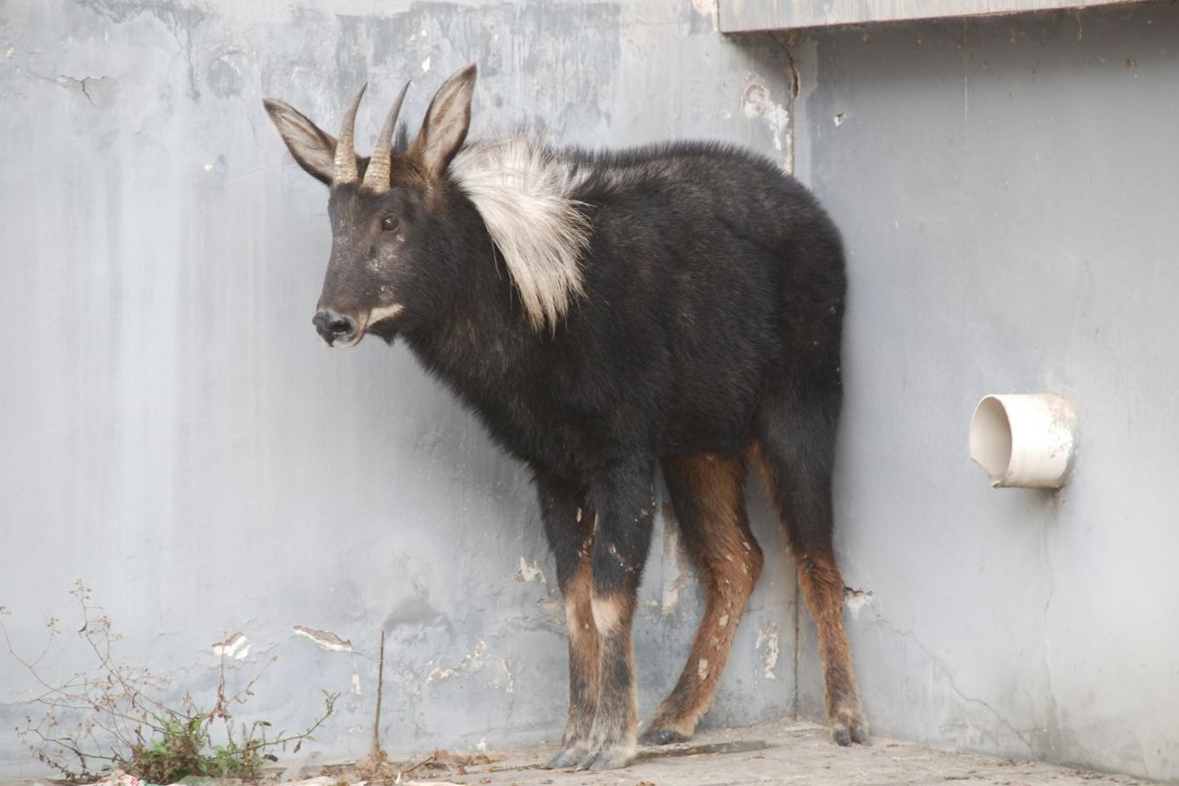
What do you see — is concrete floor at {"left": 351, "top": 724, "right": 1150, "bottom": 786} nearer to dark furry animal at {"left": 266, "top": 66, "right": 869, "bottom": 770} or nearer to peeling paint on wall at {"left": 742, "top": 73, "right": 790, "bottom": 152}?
dark furry animal at {"left": 266, "top": 66, "right": 869, "bottom": 770}

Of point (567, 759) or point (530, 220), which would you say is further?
point (567, 759)

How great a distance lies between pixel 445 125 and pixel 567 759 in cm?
235

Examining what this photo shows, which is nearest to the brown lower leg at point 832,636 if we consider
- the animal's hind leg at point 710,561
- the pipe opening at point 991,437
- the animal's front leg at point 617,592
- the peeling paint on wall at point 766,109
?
the animal's hind leg at point 710,561

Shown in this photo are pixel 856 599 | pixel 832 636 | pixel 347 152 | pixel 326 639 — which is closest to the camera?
pixel 347 152

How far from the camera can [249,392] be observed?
589 centimetres

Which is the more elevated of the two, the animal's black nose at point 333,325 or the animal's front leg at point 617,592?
the animal's black nose at point 333,325

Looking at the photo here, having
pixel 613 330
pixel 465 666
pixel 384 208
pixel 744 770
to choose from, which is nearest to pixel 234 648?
pixel 465 666

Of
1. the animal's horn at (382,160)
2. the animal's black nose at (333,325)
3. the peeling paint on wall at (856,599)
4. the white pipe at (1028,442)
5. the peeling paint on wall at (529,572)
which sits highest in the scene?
the animal's horn at (382,160)

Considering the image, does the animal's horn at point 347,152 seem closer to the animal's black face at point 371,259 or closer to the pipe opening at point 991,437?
the animal's black face at point 371,259

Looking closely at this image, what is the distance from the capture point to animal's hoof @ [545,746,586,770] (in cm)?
584

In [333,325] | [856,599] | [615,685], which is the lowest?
[615,685]

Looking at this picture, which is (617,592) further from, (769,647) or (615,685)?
(769,647)

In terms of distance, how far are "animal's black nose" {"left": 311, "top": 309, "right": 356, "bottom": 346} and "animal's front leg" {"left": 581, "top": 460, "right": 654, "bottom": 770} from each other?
43.4 inches

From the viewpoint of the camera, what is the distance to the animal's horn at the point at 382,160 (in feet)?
18.0
